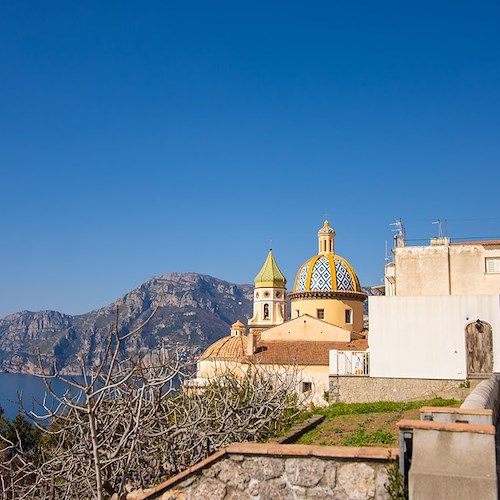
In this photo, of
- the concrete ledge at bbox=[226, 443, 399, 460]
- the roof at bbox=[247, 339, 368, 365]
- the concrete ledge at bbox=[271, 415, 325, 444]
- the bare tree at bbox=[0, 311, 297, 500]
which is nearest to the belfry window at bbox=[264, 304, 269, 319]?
the roof at bbox=[247, 339, 368, 365]

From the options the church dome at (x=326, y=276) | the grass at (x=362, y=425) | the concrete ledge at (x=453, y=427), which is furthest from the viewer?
the church dome at (x=326, y=276)

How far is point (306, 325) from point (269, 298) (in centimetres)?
1611

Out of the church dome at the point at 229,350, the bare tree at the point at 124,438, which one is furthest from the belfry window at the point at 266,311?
the bare tree at the point at 124,438

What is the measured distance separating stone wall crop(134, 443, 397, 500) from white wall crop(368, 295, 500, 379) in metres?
14.3

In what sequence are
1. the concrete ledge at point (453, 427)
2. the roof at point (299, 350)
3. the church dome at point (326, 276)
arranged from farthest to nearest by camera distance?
1. the church dome at point (326, 276)
2. the roof at point (299, 350)
3. the concrete ledge at point (453, 427)

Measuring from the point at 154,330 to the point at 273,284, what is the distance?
146 m

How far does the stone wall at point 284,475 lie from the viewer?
6547 millimetres

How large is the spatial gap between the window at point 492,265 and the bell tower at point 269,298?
105 ft

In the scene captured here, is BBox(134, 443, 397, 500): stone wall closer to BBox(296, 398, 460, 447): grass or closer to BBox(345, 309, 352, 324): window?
BBox(296, 398, 460, 447): grass

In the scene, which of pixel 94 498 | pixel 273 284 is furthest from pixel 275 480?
pixel 273 284

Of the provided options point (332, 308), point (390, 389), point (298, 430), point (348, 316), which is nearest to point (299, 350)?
point (332, 308)

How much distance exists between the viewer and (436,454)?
5680 mm

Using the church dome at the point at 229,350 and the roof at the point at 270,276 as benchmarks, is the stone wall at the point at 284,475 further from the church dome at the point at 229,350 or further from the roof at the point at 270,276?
the roof at the point at 270,276

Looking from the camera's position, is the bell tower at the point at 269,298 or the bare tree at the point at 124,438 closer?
the bare tree at the point at 124,438
